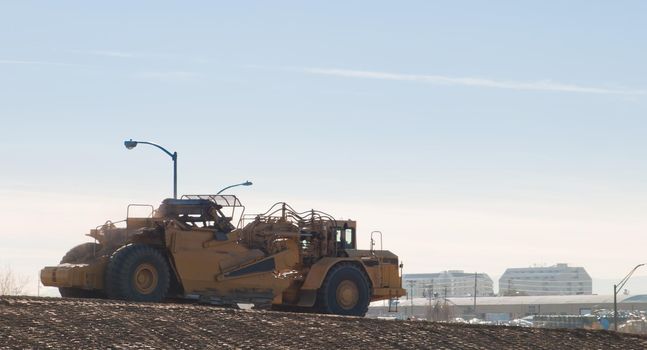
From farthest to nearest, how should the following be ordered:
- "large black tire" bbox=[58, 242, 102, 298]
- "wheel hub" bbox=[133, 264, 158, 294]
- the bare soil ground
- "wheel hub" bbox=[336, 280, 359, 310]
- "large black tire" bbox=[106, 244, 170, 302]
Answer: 1. "wheel hub" bbox=[336, 280, 359, 310]
2. "large black tire" bbox=[58, 242, 102, 298]
3. "wheel hub" bbox=[133, 264, 158, 294]
4. "large black tire" bbox=[106, 244, 170, 302]
5. the bare soil ground

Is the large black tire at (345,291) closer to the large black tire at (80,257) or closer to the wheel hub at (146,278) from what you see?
the wheel hub at (146,278)

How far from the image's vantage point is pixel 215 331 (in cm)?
2016

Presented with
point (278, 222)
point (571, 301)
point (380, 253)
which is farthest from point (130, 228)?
point (571, 301)

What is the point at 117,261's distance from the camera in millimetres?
24734

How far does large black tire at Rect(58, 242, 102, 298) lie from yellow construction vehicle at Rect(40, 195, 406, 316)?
0.08ft

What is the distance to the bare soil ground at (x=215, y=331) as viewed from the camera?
18.4 metres

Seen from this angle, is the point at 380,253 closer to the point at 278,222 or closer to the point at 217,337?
the point at 278,222

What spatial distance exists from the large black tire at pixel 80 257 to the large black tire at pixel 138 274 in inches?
57.9

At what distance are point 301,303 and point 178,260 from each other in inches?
152

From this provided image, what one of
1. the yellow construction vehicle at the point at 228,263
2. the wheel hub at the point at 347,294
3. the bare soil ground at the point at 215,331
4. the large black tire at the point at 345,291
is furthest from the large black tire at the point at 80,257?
the wheel hub at the point at 347,294

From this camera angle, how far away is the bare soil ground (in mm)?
18359

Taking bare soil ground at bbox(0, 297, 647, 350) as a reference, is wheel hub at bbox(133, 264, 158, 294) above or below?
above

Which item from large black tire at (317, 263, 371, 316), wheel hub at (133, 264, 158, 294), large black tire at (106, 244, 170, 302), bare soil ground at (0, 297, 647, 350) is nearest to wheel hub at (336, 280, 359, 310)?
large black tire at (317, 263, 371, 316)

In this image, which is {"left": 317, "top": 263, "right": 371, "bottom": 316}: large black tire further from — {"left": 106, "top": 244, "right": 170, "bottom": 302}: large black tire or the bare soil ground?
the bare soil ground
